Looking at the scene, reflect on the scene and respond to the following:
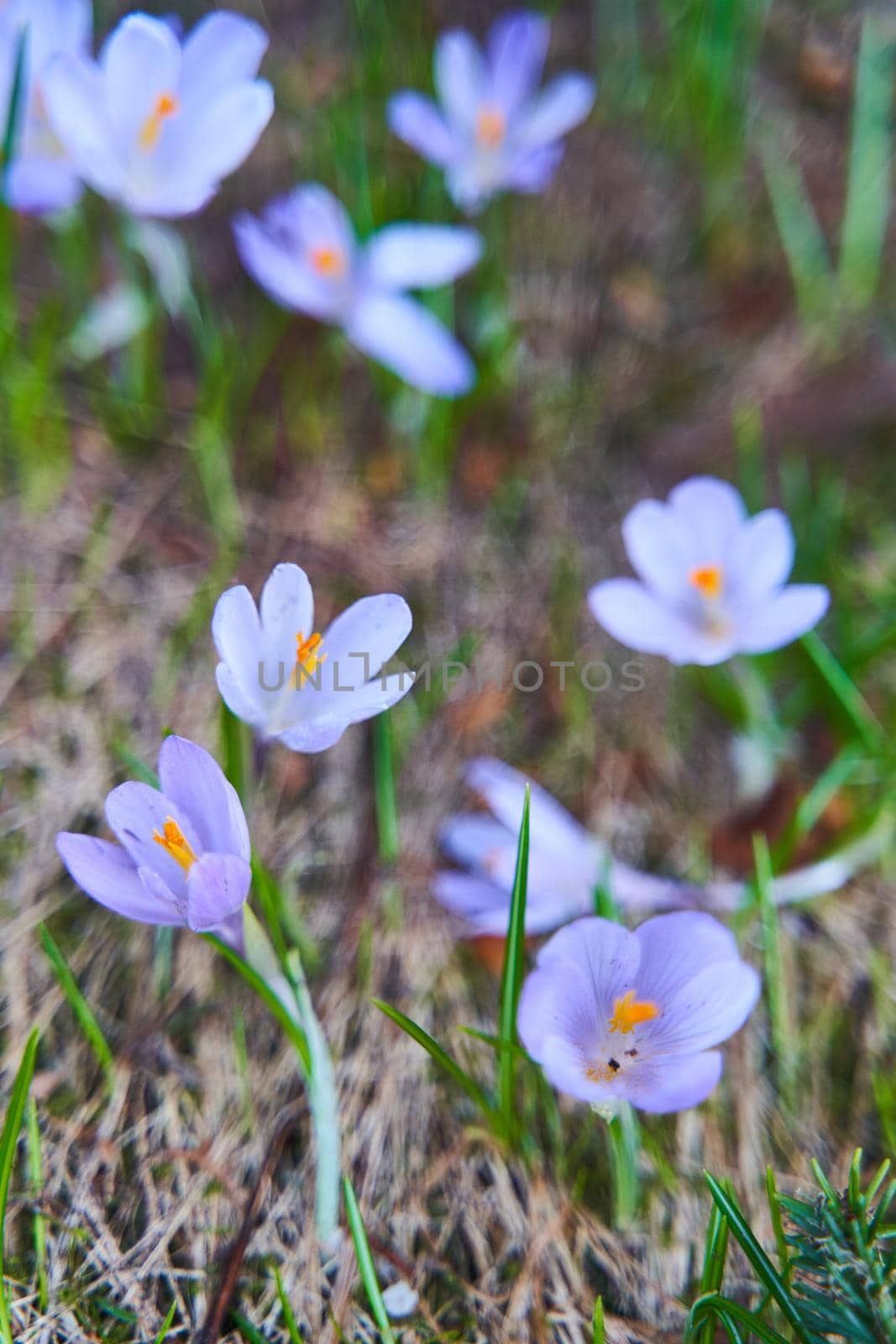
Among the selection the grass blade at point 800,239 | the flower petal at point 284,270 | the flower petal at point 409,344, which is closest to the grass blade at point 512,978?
the flower petal at point 409,344

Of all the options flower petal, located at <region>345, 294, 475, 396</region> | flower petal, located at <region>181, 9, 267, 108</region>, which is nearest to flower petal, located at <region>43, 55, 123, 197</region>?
flower petal, located at <region>181, 9, 267, 108</region>

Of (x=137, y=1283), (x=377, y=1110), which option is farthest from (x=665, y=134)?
(x=137, y=1283)

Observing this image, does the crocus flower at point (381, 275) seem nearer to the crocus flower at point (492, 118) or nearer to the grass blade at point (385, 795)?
the crocus flower at point (492, 118)

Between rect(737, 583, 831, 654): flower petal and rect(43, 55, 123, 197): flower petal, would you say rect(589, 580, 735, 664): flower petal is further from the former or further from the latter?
rect(43, 55, 123, 197): flower petal

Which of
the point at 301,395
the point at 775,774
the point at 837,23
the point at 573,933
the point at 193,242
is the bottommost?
the point at 573,933

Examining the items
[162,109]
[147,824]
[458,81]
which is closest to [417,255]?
[458,81]

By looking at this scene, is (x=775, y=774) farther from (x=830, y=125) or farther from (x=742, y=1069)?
(x=830, y=125)
